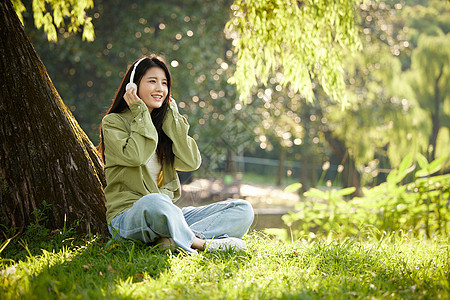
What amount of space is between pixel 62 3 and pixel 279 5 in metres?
2.33

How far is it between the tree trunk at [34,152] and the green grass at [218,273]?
0.83 ft

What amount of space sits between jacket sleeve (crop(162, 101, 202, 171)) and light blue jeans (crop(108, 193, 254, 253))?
1.23ft

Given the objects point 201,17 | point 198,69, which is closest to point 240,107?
point 198,69

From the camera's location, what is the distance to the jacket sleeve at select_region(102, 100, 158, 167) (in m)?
2.70

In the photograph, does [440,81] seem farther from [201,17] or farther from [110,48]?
[110,48]

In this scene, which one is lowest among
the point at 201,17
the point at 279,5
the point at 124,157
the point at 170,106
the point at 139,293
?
the point at 139,293

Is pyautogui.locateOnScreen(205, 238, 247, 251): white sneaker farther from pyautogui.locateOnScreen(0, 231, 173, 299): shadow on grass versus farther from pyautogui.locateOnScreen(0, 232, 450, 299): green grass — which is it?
pyautogui.locateOnScreen(0, 231, 173, 299): shadow on grass

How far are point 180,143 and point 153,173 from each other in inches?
11.1

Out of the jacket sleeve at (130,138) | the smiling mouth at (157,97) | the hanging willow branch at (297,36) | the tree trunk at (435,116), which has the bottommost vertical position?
the tree trunk at (435,116)

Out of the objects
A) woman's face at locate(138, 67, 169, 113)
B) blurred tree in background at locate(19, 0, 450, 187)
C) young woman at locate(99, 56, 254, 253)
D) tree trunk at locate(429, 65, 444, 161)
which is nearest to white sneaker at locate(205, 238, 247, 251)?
young woman at locate(99, 56, 254, 253)

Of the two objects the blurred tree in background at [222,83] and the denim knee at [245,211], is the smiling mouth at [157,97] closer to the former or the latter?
the denim knee at [245,211]

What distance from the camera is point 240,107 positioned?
988cm

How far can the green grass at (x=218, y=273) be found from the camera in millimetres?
1965

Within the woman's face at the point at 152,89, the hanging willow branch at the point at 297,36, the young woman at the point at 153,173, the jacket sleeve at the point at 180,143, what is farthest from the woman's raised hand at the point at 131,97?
the hanging willow branch at the point at 297,36
